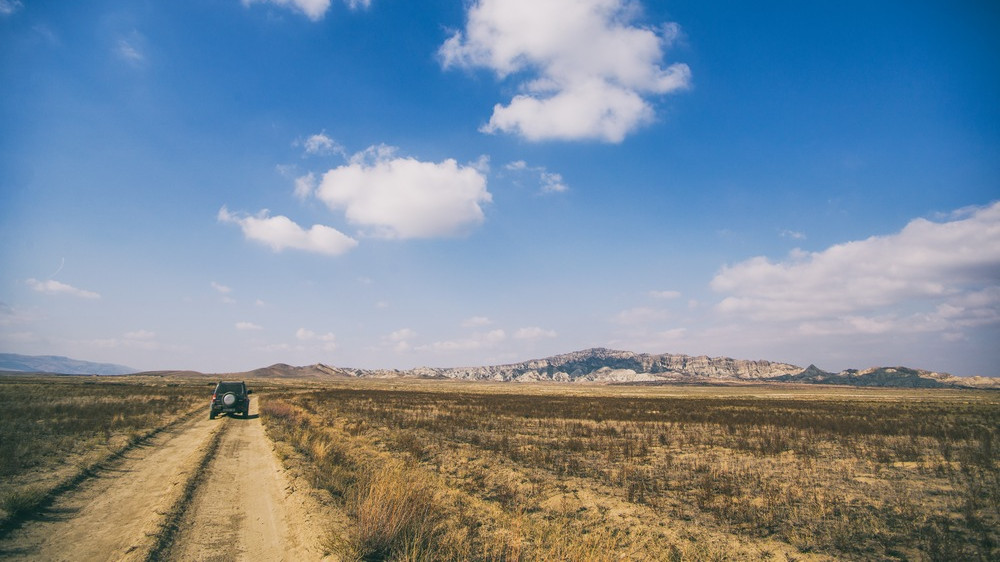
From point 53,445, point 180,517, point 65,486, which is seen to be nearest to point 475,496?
point 180,517

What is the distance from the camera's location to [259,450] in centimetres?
1466

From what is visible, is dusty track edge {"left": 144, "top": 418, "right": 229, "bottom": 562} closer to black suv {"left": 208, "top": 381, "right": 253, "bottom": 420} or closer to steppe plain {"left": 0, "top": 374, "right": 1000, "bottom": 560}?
steppe plain {"left": 0, "top": 374, "right": 1000, "bottom": 560}

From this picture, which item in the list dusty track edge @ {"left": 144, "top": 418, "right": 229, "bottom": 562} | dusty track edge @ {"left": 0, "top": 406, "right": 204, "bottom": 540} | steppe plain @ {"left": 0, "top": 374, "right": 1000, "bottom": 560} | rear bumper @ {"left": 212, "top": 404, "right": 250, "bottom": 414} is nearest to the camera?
dusty track edge @ {"left": 144, "top": 418, "right": 229, "bottom": 562}

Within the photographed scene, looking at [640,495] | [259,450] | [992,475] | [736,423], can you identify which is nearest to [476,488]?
[640,495]

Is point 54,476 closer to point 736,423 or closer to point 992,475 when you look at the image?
point 992,475

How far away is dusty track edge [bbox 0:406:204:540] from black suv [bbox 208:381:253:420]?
6.88 meters

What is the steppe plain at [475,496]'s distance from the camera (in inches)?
271

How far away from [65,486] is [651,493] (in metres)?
14.0

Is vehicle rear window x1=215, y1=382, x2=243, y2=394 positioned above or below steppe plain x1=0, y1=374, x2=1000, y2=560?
above

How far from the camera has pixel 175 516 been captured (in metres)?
7.62

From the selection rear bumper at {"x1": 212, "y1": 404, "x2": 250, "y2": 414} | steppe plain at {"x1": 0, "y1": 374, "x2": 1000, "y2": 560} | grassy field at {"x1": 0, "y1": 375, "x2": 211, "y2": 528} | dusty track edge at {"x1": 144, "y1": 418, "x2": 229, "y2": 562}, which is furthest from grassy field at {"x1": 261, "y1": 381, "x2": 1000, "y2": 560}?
grassy field at {"x1": 0, "y1": 375, "x2": 211, "y2": 528}

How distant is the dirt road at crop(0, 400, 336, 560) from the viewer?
20.8 feet

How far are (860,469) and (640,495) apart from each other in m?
9.44

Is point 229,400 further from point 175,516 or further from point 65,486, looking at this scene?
point 175,516
